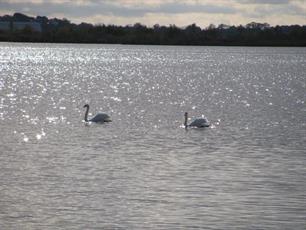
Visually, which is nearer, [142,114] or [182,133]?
[182,133]

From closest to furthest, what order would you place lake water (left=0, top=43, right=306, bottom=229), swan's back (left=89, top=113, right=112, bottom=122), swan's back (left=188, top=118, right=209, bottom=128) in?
lake water (left=0, top=43, right=306, bottom=229) → swan's back (left=188, top=118, right=209, bottom=128) → swan's back (left=89, top=113, right=112, bottom=122)

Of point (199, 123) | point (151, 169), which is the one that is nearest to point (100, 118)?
point (199, 123)

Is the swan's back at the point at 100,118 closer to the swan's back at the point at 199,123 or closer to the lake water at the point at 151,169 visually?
the lake water at the point at 151,169

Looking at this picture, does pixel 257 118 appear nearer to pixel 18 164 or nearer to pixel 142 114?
pixel 142 114

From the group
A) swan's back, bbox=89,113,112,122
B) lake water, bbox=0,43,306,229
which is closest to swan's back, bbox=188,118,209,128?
lake water, bbox=0,43,306,229

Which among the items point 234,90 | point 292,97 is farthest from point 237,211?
point 234,90

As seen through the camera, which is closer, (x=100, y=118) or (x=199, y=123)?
(x=199, y=123)

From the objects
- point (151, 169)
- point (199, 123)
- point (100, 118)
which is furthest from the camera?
point (100, 118)

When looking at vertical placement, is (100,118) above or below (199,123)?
below

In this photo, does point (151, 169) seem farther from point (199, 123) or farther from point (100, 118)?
point (100, 118)

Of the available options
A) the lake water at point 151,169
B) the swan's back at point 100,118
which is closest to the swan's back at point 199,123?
the lake water at point 151,169

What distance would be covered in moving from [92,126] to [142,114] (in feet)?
25.3

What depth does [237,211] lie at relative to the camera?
23.8 m

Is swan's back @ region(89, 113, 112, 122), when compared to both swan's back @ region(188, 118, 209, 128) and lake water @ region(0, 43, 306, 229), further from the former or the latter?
swan's back @ region(188, 118, 209, 128)
